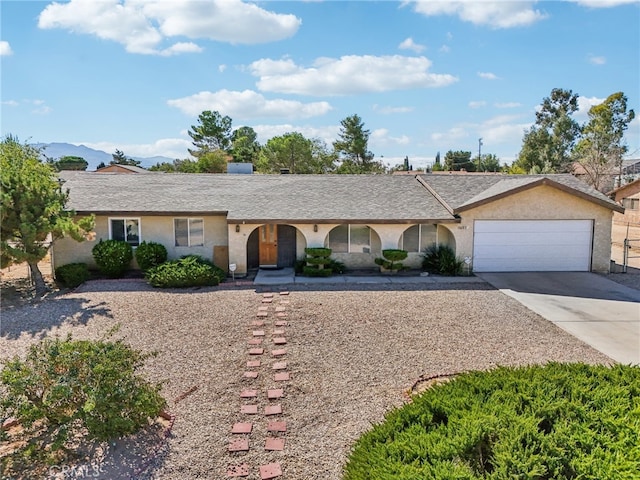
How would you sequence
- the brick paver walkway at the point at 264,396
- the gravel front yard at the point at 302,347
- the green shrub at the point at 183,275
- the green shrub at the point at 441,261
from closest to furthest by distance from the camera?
the brick paver walkway at the point at 264,396 < the gravel front yard at the point at 302,347 < the green shrub at the point at 183,275 < the green shrub at the point at 441,261

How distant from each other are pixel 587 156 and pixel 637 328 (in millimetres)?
42035

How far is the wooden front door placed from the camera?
19703 mm

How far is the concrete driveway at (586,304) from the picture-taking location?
11367 mm

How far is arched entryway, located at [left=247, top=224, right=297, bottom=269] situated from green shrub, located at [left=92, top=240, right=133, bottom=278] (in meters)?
4.95

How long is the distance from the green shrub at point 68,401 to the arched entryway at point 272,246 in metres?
12.9

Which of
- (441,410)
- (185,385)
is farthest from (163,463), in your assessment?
(441,410)

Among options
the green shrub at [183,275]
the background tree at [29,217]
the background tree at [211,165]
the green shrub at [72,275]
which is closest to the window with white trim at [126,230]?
the green shrub at [72,275]

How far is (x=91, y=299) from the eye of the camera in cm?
1446

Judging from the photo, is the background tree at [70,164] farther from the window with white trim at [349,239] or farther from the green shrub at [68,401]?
the green shrub at [68,401]

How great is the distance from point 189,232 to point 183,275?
2.97 metres

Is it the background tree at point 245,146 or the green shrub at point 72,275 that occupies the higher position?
the background tree at point 245,146

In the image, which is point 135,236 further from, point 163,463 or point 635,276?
point 635,276

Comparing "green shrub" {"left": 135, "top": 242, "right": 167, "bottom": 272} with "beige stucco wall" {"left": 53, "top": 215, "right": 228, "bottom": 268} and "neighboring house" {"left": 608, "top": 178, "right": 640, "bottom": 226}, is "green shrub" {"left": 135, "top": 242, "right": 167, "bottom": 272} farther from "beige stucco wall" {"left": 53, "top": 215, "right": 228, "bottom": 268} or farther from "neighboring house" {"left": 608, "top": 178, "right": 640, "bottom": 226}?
"neighboring house" {"left": 608, "top": 178, "right": 640, "bottom": 226}

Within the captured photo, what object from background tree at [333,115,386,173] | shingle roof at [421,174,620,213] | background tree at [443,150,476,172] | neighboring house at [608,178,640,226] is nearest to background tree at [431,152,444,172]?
background tree at [443,150,476,172]
